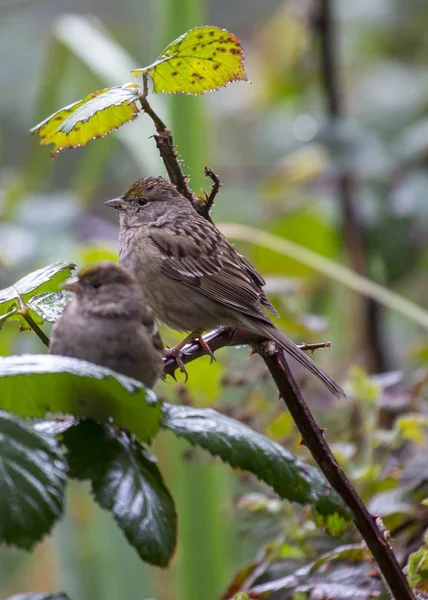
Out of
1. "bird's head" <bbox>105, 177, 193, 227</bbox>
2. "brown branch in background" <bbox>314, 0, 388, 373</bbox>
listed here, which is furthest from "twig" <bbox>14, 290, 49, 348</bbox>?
"brown branch in background" <bbox>314, 0, 388, 373</bbox>

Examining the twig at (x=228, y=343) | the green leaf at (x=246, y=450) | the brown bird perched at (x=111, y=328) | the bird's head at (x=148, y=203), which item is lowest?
the green leaf at (x=246, y=450)

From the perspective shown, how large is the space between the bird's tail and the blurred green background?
91mm

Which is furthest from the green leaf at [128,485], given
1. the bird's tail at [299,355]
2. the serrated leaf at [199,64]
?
the bird's tail at [299,355]

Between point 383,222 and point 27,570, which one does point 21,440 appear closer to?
point 383,222

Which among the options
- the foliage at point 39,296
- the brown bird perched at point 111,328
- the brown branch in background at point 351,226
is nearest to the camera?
the brown bird perched at point 111,328

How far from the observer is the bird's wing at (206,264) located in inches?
83.0

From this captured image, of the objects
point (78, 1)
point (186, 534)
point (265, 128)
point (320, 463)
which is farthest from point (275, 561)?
point (78, 1)

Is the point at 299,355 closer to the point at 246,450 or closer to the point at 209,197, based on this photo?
the point at 209,197

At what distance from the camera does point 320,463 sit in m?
1.16

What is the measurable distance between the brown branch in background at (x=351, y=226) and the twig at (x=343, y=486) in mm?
2197

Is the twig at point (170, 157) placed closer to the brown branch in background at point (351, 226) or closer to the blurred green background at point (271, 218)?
the blurred green background at point (271, 218)

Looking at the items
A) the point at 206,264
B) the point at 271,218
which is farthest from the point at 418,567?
the point at 271,218

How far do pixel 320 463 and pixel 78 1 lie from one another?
5.61 m

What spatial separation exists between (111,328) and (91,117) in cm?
29
